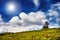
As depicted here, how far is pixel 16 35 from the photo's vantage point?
333 inches

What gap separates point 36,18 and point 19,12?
738 mm

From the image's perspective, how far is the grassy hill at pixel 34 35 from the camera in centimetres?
838

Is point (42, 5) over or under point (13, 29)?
over

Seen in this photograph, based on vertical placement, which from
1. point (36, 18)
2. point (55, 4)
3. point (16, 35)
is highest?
point (55, 4)

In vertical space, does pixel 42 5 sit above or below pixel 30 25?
above

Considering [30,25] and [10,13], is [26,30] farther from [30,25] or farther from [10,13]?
[10,13]

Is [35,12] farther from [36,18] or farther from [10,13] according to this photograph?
[10,13]

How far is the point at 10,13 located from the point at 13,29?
0.67 metres

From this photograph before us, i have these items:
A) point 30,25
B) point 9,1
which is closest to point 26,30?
point 30,25

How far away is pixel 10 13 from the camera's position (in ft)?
28.6

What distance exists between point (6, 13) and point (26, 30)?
1071 mm

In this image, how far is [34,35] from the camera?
8.48 meters

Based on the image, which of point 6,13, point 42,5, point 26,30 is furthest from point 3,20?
point 42,5

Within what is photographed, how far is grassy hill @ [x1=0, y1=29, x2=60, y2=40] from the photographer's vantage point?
8.38m
